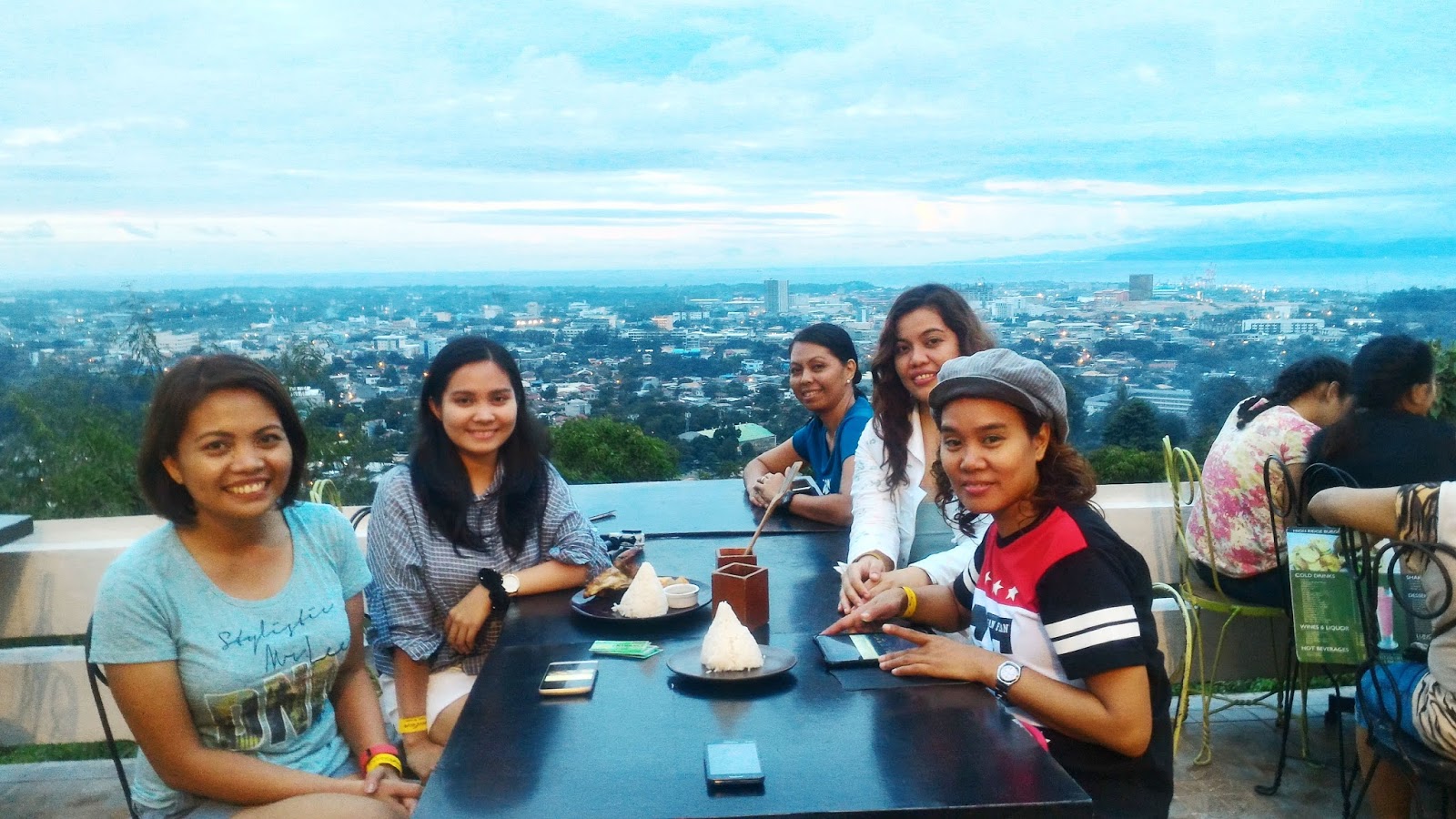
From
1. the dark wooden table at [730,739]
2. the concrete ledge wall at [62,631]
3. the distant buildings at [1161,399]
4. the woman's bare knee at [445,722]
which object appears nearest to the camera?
the dark wooden table at [730,739]

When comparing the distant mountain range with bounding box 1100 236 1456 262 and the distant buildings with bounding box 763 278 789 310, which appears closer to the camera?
the distant buildings with bounding box 763 278 789 310

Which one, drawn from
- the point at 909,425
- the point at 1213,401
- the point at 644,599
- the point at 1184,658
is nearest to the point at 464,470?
the point at 644,599

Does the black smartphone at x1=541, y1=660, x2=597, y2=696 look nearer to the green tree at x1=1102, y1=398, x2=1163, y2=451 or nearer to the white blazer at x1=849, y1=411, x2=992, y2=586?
the white blazer at x1=849, y1=411, x2=992, y2=586

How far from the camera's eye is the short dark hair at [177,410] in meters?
2.00

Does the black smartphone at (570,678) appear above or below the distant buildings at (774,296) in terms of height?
below

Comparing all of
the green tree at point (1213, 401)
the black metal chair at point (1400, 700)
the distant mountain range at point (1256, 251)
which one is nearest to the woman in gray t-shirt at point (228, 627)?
the black metal chair at point (1400, 700)

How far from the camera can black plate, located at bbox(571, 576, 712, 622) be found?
225cm

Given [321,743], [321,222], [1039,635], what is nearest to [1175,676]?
[1039,635]

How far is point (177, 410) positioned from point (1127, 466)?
4.05 metres

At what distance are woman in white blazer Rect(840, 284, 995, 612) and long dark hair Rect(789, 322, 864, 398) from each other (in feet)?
2.23

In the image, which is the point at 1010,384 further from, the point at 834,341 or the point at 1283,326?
the point at 1283,326

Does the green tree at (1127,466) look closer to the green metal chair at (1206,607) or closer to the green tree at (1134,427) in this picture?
the green tree at (1134,427)

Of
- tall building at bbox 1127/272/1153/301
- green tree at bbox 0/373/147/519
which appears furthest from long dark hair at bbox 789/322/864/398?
green tree at bbox 0/373/147/519

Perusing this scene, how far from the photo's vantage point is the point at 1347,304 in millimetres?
5270
